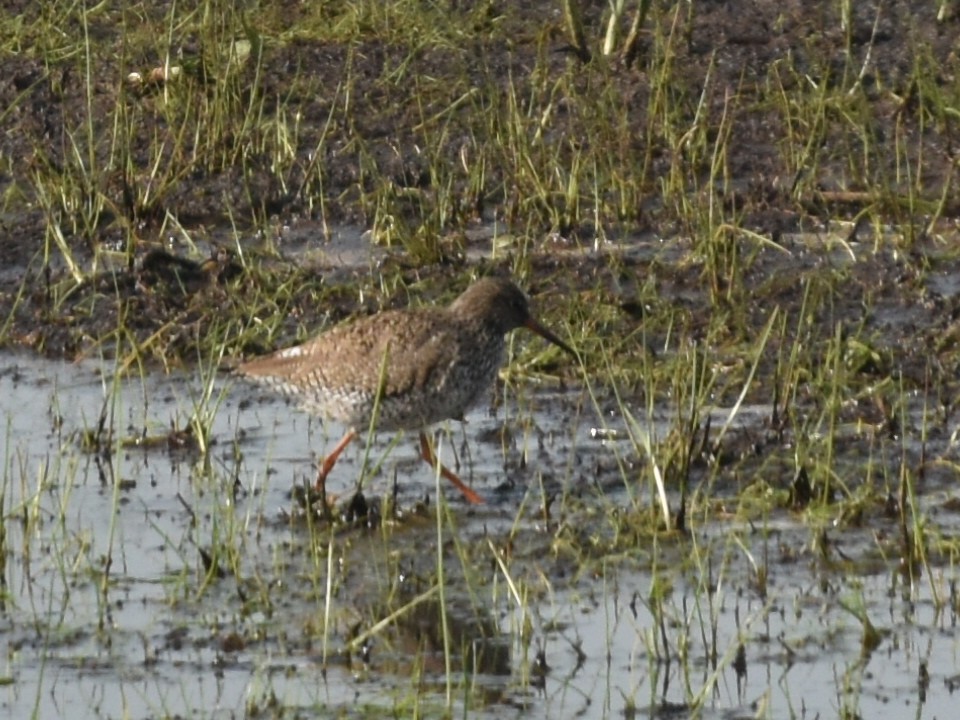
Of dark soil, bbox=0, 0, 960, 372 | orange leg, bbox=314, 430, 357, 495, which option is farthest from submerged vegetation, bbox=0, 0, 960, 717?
orange leg, bbox=314, 430, 357, 495

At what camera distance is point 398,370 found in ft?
25.7

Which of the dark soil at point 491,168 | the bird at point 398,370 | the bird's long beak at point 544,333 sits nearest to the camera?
the bird at point 398,370

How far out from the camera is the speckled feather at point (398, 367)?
7.83 m

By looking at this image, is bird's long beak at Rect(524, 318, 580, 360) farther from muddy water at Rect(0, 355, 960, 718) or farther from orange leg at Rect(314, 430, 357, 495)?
orange leg at Rect(314, 430, 357, 495)

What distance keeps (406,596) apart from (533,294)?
2.89m

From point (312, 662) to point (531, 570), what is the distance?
0.92 m

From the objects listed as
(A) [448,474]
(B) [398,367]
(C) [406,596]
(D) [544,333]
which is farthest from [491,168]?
(C) [406,596]

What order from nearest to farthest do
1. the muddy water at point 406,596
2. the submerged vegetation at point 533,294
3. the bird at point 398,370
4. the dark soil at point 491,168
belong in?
the muddy water at point 406,596 → the submerged vegetation at point 533,294 → the bird at point 398,370 → the dark soil at point 491,168

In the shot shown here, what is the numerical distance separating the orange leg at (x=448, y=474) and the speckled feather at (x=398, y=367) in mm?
70

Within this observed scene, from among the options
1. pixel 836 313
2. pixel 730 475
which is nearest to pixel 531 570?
pixel 730 475

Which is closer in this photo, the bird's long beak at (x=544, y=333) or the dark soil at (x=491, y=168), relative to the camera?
the bird's long beak at (x=544, y=333)

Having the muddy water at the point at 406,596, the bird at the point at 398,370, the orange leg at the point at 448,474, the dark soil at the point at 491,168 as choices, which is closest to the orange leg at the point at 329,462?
the bird at the point at 398,370

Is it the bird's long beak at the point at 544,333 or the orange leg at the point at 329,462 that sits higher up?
the bird's long beak at the point at 544,333

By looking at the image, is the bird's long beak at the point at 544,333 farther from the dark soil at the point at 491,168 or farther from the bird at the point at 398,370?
the dark soil at the point at 491,168
